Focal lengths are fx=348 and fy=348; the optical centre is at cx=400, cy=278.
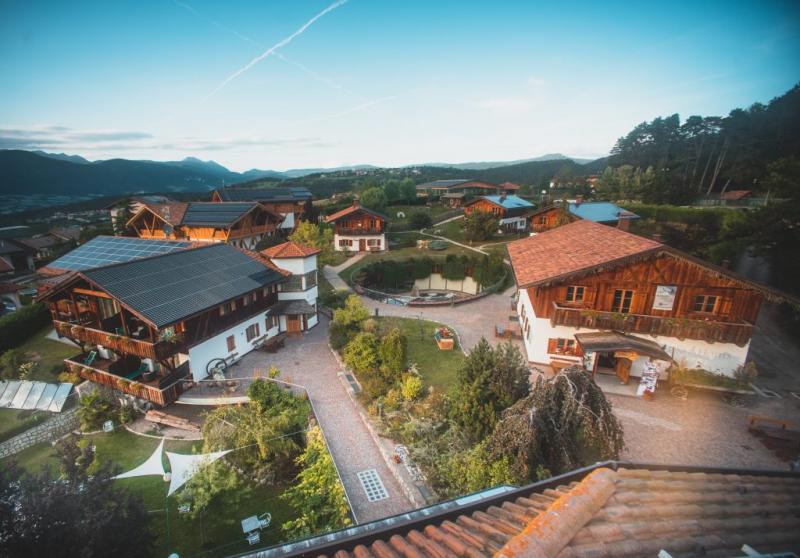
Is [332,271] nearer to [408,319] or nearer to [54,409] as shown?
[408,319]

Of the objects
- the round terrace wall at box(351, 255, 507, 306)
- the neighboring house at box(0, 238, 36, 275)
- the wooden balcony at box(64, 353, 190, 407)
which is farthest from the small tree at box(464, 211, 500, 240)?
the neighboring house at box(0, 238, 36, 275)

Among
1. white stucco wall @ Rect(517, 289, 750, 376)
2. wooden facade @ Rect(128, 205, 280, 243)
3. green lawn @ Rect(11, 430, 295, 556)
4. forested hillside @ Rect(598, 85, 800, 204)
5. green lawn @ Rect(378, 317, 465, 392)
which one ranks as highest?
forested hillside @ Rect(598, 85, 800, 204)

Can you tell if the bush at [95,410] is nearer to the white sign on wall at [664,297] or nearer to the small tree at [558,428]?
the small tree at [558,428]

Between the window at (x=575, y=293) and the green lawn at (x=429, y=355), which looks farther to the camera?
the green lawn at (x=429, y=355)

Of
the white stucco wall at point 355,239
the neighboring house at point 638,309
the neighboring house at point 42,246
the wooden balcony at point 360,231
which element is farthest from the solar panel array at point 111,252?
the neighboring house at point 42,246

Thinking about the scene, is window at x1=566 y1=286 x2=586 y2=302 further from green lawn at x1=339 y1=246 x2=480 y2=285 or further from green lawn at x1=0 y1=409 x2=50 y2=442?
green lawn at x1=0 y1=409 x2=50 y2=442

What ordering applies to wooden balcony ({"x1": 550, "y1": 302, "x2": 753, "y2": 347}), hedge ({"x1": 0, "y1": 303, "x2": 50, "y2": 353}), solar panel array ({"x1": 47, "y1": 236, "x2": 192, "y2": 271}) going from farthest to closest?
solar panel array ({"x1": 47, "y1": 236, "x2": 192, "y2": 271}), hedge ({"x1": 0, "y1": 303, "x2": 50, "y2": 353}), wooden balcony ({"x1": 550, "y1": 302, "x2": 753, "y2": 347})
